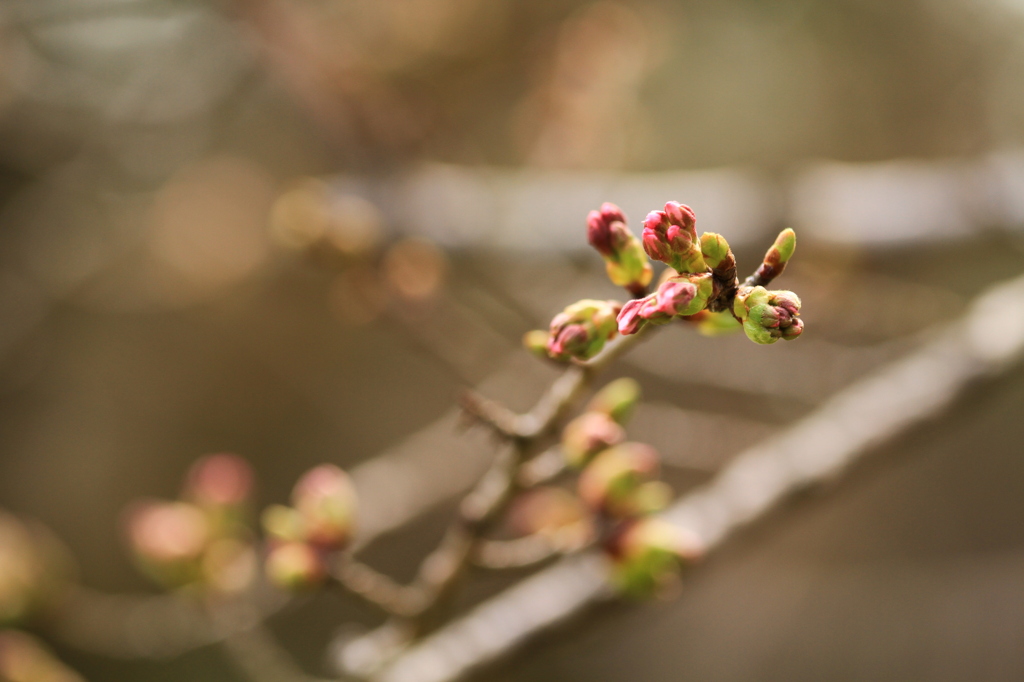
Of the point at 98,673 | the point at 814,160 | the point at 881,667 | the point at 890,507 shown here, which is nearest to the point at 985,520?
the point at 890,507

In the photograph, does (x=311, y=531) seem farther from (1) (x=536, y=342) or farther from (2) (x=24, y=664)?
(2) (x=24, y=664)

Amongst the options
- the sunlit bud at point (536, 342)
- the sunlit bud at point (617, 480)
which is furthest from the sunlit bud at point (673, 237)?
the sunlit bud at point (617, 480)

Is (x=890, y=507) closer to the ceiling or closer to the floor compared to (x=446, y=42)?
closer to the floor

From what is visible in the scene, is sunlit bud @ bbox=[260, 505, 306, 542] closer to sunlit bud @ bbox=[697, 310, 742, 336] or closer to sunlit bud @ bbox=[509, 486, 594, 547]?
sunlit bud @ bbox=[509, 486, 594, 547]

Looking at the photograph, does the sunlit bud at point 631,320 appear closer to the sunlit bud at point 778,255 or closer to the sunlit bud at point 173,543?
the sunlit bud at point 778,255

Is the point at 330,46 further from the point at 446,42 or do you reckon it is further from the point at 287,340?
the point at 287,340

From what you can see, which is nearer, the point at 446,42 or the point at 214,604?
the point at 214,604

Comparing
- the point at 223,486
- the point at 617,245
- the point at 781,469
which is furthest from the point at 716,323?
the point at 223,486
